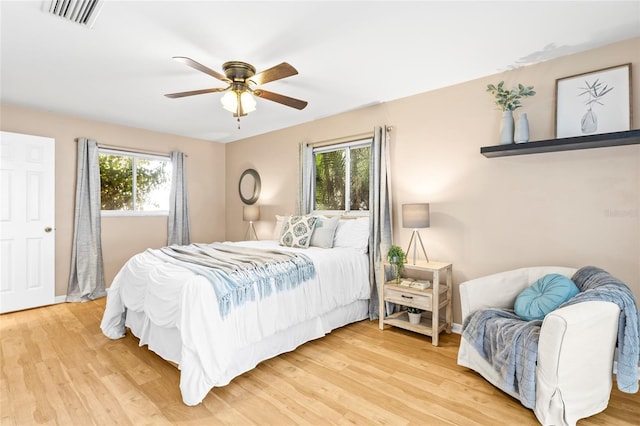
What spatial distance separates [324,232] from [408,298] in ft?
3.71

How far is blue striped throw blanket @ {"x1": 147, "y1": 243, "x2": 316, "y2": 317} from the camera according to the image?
228 centimetres

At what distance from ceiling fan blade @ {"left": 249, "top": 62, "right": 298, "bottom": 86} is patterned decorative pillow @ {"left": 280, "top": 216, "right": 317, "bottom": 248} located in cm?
170

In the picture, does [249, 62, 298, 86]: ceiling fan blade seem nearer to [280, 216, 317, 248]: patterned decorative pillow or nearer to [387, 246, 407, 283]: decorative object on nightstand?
[280, 216, 317, 248]: patterned decorative pillow

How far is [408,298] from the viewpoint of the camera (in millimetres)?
3107

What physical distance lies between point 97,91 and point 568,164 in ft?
14.7

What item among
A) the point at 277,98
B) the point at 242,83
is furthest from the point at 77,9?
the point at 277,98

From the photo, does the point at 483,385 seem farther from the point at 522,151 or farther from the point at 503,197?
the point at 522,151

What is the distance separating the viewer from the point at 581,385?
181 cm

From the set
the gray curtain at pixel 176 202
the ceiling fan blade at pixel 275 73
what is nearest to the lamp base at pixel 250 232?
the gray curtain at pixel 176 202

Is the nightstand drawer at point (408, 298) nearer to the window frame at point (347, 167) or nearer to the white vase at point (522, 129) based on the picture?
the window frame at point (347, 167)

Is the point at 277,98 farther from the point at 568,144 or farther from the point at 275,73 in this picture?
the point at 568,144

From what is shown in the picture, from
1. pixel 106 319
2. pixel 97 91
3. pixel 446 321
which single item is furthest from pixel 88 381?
pixel 446 321

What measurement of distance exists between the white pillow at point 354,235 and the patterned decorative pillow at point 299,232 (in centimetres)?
32

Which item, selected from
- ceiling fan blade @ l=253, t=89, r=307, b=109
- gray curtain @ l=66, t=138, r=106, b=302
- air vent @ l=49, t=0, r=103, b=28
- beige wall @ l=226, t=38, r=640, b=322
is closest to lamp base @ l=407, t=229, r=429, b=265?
beige wall @ l=226, t=38, r=640, b=322
